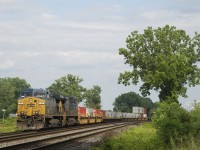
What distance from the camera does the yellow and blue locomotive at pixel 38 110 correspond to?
34188 millimetres

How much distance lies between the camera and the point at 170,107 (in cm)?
2372

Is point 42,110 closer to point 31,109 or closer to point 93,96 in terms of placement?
point 31,109

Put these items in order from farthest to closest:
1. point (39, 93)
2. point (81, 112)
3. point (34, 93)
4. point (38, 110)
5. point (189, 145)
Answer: point (81, 112)
point (39, 93)
point (34, 93)
point (38, 110)
point (189, 145)

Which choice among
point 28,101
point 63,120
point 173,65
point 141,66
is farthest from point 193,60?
point 28,101

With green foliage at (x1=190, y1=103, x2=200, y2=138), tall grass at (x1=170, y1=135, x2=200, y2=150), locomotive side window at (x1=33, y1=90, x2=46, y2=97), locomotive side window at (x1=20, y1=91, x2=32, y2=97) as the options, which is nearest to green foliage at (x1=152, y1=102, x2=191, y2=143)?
green foliage at (x1=190, y1=103, x2=200, y2=138)

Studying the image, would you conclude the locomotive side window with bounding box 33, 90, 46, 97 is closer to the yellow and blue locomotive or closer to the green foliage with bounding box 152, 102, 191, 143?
the yellow and blue locomotive

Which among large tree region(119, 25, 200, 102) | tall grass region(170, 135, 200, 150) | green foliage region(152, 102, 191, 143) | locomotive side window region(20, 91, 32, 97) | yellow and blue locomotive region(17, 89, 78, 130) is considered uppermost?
large tree region(119, 25, 200, 102)

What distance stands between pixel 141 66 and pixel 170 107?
136 feet

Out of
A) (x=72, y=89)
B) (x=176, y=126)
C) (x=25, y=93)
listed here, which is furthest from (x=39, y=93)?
(x=72, y=89)

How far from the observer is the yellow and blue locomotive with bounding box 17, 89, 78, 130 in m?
34.2

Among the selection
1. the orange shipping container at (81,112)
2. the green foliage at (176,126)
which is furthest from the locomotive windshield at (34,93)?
the green foliage at (176,126)

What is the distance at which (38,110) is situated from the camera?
35125 mm

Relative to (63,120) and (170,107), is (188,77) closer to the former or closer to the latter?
(63,120)

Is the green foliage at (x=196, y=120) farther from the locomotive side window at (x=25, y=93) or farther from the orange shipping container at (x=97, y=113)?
the orange shipping container at (x=97, y=113)
